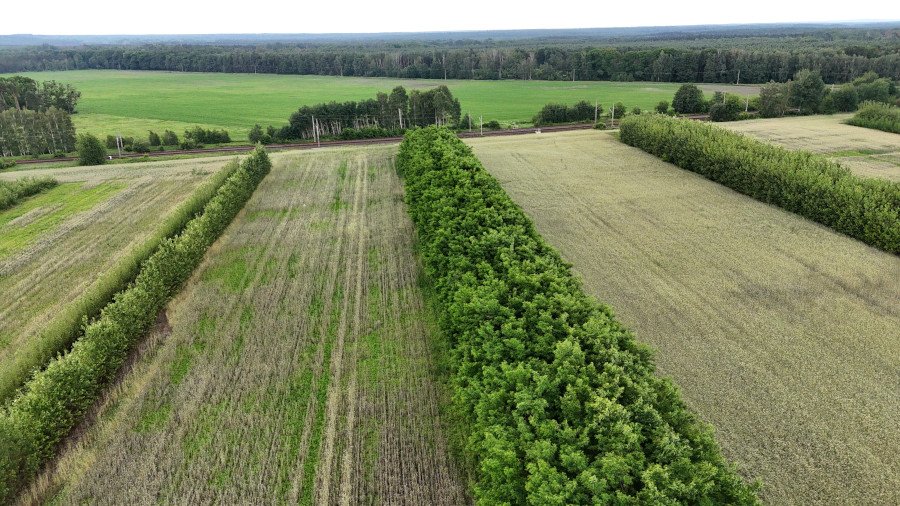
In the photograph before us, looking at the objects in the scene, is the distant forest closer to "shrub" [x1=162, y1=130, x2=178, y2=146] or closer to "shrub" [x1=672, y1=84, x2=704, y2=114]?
"shrub" [x1=672, y1=84, x2=704, y2=114]

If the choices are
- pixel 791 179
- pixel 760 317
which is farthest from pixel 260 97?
pixel 760 317

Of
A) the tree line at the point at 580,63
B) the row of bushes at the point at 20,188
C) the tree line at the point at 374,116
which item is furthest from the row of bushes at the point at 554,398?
the tree line at the point at 580,63

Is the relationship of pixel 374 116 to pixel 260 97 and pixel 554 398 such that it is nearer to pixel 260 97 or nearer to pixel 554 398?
pixel 260 97

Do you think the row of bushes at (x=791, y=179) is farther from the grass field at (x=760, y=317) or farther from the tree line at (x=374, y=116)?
the tree line at (x=374, y=116)

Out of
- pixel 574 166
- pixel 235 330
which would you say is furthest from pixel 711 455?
pixel 574 166

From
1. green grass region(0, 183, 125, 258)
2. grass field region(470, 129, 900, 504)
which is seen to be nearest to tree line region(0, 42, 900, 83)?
grass field region(470, 129, 900, 504)

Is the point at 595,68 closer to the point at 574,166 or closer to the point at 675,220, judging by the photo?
the point at 574,166
